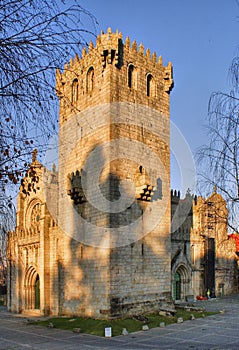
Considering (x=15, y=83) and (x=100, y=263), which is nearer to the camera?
(x=15, y=83)

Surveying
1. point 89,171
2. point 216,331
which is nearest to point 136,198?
point 89,171

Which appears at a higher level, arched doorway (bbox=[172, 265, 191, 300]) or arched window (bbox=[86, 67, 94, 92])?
arched window (bbox=[86, 67, 94, 92])

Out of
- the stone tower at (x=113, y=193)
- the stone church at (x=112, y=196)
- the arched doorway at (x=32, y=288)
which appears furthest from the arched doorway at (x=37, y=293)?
the stone tower at (x=113, y=193)

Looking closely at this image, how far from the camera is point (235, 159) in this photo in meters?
8.37

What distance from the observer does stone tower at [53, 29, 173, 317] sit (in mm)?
20375

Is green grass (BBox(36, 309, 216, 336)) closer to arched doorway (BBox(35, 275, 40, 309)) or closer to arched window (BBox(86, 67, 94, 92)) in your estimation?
arched doorway (BBox(35, 275, 40, 309))

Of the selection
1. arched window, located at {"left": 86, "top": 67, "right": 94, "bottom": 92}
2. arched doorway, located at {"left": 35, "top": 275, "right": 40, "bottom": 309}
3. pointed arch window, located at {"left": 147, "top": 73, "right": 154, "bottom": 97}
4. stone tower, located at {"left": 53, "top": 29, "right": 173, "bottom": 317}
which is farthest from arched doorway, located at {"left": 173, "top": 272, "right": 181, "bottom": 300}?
arched window, located at {"left": 86, "top": 67, "right": 94, "bottom": 92}

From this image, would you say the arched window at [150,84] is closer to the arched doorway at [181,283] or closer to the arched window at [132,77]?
the arched window at [132,77]

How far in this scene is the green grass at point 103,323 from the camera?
18.5 meters

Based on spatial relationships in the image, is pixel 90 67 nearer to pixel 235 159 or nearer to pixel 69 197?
pixel 69 197

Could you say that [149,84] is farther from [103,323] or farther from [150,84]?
[103,323]

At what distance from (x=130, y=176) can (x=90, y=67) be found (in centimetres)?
702

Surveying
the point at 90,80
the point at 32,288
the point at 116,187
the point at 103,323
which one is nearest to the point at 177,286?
the point at 32,288

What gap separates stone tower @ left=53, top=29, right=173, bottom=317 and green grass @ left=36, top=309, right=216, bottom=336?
0.50 m
